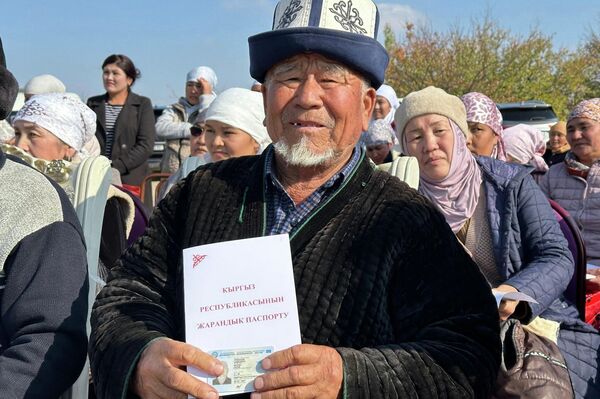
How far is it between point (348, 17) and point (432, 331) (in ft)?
3.12

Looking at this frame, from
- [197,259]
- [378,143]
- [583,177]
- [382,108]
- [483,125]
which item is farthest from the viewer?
[382,108]

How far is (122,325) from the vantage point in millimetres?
2039

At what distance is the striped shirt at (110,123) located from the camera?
7.23m

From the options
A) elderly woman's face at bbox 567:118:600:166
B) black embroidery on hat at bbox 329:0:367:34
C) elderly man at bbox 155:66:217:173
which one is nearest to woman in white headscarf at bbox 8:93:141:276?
black embroidery on hat at bbox 329:0:367:34

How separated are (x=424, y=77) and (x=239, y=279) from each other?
27000mm

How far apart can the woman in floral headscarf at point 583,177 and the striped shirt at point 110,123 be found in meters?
3.94

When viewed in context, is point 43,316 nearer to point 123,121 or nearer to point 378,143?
point 378,143

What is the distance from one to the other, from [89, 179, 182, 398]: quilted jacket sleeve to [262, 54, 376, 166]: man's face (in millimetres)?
418

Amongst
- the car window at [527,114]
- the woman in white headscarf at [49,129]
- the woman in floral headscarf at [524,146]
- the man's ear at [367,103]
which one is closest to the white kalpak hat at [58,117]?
the woman in white headscarf at [49,129]

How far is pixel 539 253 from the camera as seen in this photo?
3.12 meters

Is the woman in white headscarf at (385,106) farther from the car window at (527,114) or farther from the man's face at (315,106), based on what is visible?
the car window at (527,114)

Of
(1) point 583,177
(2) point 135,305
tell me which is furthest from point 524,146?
(2) point 135,305

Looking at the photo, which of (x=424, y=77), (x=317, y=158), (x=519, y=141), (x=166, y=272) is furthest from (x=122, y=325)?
(x=424, y=77)

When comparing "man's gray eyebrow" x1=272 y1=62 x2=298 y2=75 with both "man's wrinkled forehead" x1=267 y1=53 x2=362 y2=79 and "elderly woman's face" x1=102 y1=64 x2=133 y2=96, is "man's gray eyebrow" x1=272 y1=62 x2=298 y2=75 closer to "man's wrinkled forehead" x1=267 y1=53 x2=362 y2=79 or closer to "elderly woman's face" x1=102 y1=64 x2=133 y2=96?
"man's wrinkled forehead" x1=267 y1=53 x2=362 y2=79
